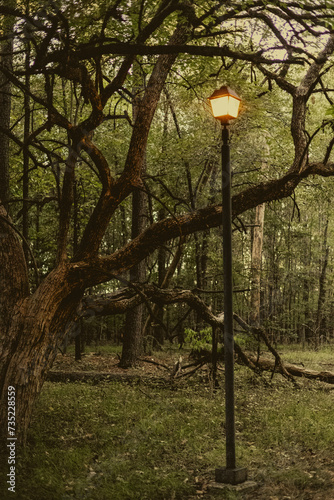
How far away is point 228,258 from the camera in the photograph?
6.89 m

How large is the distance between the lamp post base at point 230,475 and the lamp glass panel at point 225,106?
4.70 meters

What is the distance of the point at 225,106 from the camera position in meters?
7.13

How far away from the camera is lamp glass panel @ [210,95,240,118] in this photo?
7129mm

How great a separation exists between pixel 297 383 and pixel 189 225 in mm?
6929

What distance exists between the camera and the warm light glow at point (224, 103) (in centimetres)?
712

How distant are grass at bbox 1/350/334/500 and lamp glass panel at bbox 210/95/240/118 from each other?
16.1 ft

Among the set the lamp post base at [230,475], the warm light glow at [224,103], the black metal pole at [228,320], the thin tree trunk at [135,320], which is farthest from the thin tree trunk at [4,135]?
the lamp post base at [230,475]

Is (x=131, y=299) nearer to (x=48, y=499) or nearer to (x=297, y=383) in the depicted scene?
(x=48, y=499)

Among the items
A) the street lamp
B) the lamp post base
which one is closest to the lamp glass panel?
the street lamp

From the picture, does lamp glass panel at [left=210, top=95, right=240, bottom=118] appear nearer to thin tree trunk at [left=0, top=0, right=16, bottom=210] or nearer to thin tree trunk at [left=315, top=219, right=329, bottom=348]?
thin tree trunk at [left=0, top=0, right=16, bottom=210]

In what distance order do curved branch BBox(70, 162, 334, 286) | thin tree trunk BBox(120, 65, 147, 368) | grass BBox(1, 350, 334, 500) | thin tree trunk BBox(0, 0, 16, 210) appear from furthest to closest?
thin tree trunk BBox(120, 65, 147, 368) → thin tree trunk BBox(0, 0, 16, 210) → curved branch BBox(70, 162, 334, 286) → grass BBox(1, 350, 334, 500)

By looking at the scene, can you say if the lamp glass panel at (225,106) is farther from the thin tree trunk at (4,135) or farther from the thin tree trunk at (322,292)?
the thin tree trunk at (322,292)

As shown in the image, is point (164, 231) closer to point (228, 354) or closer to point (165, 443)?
point (228, 354)

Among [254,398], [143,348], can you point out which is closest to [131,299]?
[254,398]
